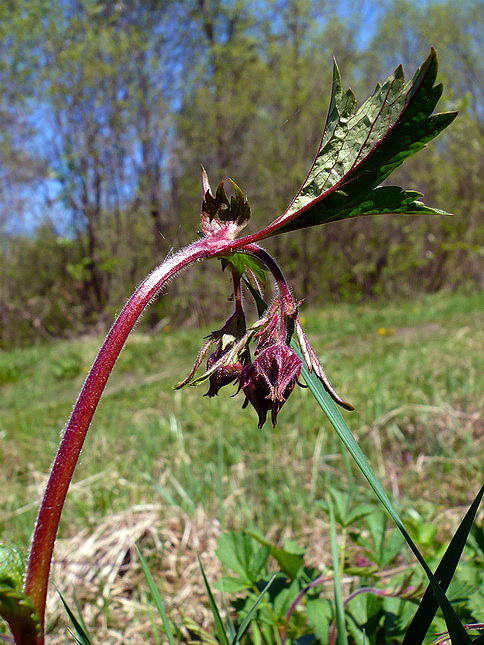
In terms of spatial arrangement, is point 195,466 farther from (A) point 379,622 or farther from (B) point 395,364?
(B) point 395,364

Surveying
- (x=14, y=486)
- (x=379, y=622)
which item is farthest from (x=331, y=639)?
(x=14, y=486)

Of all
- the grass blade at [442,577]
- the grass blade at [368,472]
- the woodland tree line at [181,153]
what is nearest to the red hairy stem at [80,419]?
the grass blade at [368,472]

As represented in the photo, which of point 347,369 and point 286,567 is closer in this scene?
point 286,567

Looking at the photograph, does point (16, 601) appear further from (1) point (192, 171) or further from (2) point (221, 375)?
(1) point (192, 171)

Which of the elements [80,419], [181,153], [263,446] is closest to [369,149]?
[80,419]

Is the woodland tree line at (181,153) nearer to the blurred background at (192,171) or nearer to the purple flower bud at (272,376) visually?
the blurred background at (192,171)

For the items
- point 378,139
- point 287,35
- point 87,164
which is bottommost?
point 378,139
